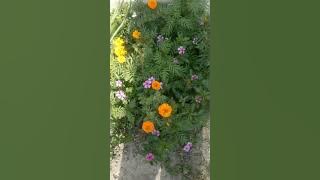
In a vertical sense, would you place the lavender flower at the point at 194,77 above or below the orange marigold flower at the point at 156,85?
above

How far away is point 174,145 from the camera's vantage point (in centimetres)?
378

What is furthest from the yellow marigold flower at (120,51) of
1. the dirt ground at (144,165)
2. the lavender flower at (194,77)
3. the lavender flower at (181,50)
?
the dirt ground at (144,165)

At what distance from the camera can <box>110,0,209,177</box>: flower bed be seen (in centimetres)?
374

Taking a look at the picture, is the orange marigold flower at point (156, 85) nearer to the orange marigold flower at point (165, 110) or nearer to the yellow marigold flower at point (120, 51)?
the orange marigold flower at point (165, 110)

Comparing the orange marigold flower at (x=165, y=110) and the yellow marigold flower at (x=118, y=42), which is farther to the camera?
the yellow marigold flower at (x=118, y=42)

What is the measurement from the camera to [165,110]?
3.71 meters

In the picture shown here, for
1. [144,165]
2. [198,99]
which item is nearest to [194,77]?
[198,99]

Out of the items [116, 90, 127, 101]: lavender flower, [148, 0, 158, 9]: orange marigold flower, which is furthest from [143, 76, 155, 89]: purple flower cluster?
[148, 0, 158, 9]: orange marigold flower

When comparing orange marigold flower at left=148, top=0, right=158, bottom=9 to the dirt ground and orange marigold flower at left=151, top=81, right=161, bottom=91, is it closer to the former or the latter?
orange marigold flower at left=151, top=81, right=161, bottom=91

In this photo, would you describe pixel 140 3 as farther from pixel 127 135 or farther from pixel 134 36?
pixel 127 135

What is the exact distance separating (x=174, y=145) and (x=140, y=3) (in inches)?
36.5

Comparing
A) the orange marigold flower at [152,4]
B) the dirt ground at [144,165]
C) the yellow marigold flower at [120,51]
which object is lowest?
the dirt ground at [144,165]

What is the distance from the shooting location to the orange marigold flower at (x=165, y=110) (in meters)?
3.71

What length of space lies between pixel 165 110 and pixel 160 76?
0.22 metres
